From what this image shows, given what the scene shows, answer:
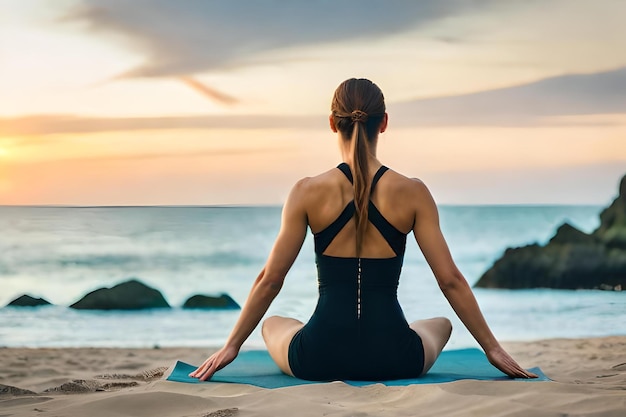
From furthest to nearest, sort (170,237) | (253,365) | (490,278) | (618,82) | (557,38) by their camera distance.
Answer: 1. (170,237)
2. (557,38)
3. (618,82)
4. (490,278)
5. (253,365)

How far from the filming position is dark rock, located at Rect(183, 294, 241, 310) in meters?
8.38

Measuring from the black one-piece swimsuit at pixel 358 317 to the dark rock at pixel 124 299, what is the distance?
541 cm

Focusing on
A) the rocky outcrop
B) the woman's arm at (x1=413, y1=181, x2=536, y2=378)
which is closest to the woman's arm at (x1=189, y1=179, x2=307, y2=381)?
the woman's arm at (x1=413, y1=181, x2=536, y2=378)

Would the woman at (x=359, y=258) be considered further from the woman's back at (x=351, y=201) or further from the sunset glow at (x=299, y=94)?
the sunset glow at (x=299, y=94)

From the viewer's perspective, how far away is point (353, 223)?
269 cm

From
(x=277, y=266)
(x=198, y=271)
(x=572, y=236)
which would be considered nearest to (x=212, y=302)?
(x=572, y=236)

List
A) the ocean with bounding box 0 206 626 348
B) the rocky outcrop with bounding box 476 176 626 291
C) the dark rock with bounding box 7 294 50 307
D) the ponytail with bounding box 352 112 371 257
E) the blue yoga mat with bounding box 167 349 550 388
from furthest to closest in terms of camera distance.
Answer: the rocky outcrop with bounding box 476 176 626 291 < the dark rock with bounding box 7 294 50 307 < the ocean with bounding box 0 206 626 348 < the blue yoga mat with bounding box 167 349 550 388 < the ponytail with bounding box 352 112 371 257

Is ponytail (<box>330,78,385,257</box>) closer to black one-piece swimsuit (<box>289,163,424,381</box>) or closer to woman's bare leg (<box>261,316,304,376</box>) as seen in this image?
black one-piece swimsuit (<box>289,163,424,381</box>)

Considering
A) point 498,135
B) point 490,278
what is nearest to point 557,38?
point 498,135

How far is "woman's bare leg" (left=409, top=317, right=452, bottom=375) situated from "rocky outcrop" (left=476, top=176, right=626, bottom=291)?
7.37 meters

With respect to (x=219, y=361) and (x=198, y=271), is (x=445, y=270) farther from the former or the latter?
(x=198, y=271)

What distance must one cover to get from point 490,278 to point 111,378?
7994mm

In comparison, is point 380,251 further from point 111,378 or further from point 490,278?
point 490,278

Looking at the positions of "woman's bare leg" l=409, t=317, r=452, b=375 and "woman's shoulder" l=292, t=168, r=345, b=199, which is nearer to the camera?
"woman's shoulder" l=292, t=168, r=345, b=199
